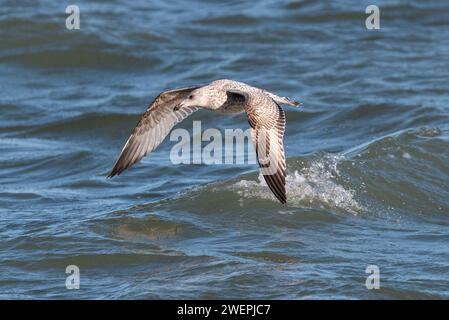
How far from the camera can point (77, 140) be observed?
44.9 feet

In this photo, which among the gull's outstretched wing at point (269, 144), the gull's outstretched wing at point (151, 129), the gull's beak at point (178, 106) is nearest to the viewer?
the gull's outstretched wing at point (269, 144)

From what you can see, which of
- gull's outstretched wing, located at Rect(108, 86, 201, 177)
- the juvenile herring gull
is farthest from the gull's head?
gull's outstretched wing, located at Rect(108, 86, 201, 177)

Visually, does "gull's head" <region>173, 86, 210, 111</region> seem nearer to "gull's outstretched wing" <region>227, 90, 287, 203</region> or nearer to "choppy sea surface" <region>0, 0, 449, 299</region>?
"gull's outstretched wing" <region>227, 90, 287, 203</region>

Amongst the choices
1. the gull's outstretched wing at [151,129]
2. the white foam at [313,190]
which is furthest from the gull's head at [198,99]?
the white foam at [313,190]

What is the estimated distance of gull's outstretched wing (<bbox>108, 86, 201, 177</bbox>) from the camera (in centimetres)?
991

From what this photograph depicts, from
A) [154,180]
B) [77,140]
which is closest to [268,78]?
[77,140]

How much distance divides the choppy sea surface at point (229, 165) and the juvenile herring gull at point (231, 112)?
2.24ft

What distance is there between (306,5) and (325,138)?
6.98 metres

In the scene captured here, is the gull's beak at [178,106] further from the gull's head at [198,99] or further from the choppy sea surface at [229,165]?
the choppy sea surface at [229,165]

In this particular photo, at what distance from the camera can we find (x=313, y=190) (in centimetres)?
1055

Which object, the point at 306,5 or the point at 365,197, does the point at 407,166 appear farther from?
the point at 306,5

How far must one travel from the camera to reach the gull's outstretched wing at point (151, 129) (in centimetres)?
991

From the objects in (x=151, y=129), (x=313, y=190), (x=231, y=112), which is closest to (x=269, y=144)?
(x=231, y=112)

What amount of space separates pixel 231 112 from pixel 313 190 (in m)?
1.47
